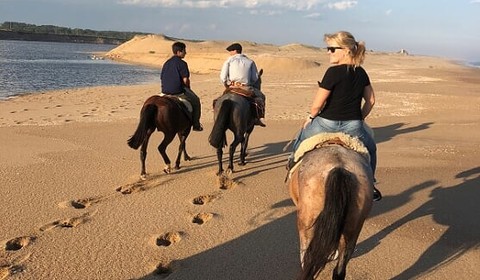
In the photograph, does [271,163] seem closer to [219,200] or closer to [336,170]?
[219,200]

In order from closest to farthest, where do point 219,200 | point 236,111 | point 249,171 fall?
point 219,200 → point 236,111 → point 249,171

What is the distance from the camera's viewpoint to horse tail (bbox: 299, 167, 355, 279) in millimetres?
3578

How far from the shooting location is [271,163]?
31.4 feet

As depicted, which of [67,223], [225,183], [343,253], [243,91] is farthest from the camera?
[243,91]

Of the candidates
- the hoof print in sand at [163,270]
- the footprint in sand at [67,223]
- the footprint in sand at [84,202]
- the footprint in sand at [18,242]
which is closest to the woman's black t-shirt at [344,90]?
the hoof print in sand at [163,270]

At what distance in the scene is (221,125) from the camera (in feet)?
25.9

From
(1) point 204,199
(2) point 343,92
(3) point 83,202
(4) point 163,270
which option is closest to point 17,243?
(3) point 83,202

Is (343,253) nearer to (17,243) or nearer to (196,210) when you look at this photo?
(196,210)

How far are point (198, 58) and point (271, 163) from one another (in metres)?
40.0

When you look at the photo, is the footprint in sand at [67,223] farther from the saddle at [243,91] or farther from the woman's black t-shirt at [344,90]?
the saddle at [243,91]

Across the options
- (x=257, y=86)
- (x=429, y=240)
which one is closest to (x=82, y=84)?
(x=257, y=86)

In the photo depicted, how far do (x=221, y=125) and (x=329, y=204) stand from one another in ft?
14.8

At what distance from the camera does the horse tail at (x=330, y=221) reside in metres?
3.58

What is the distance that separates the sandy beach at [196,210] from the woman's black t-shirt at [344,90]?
172 cm
